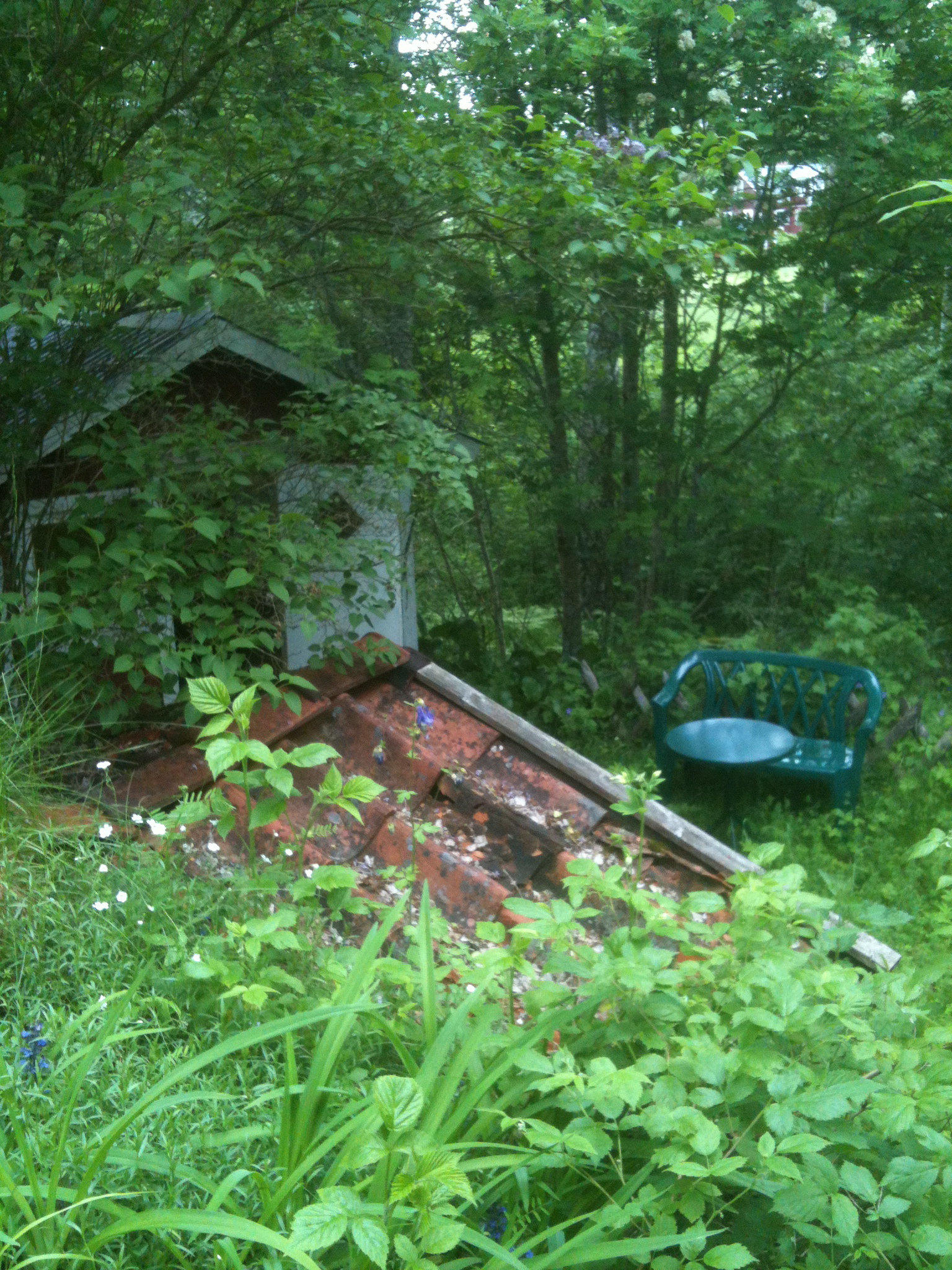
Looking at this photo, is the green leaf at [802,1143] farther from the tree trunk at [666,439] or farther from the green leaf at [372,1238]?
the tree trunk at [666,439]

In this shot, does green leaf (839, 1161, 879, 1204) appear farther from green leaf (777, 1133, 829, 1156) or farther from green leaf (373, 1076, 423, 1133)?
green leaf (373, 1076, 423, 1133)

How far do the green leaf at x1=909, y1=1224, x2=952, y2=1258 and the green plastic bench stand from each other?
4623 mm

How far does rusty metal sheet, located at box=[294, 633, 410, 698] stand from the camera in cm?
386

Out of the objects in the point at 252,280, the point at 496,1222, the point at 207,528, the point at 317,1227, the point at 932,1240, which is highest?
the point at 252,280

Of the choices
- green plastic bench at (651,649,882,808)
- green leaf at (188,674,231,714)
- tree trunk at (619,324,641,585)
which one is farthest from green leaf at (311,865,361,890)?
tree trunk at (619,324,641,585)

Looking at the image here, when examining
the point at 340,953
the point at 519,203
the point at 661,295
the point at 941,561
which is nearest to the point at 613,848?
the point at 340,953

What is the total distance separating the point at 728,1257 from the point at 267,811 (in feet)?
4.04

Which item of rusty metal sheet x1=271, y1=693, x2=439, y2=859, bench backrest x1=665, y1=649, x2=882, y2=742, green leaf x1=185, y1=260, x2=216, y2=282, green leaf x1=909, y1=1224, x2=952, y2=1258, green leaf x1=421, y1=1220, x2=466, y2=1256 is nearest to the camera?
green leaf x1=421, y1=1220, x2=466, y2=1256

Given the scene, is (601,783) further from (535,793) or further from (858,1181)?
(858,1181)

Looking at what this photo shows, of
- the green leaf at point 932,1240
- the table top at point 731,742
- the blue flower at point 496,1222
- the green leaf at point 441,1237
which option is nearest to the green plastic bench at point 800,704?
the table top at point 731,742

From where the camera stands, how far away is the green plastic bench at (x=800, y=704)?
6367 mm

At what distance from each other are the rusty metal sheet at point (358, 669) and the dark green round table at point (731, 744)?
263cm

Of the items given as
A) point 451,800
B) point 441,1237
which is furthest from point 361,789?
point 451,800

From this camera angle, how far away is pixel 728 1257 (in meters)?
1.77
